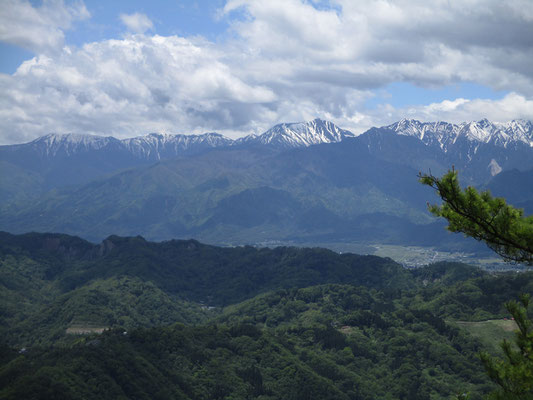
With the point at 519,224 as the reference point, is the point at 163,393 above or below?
below

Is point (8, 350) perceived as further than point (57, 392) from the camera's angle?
Yes

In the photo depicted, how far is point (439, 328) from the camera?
133 meters

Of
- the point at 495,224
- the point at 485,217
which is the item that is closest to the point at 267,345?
the point at 495,224

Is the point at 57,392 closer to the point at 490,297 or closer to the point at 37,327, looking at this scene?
the point at 37,327

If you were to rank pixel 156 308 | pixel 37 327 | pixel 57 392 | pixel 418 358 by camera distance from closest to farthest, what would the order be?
pixel 57 392 → pixel 418 358 → pixel 37 327 → pixel 156 308

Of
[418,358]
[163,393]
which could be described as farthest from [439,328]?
[163,393]

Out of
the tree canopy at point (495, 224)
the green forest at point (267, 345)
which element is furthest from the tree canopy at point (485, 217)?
the green forest at point (267, 345)

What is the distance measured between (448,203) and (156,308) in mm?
175396

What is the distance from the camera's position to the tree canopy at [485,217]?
20266mm

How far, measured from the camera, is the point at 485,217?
20.8 m

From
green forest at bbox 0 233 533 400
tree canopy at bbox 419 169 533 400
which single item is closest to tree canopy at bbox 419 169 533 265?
tree canopy at bbox 419 169 533 400

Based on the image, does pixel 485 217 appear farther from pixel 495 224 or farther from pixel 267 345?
pixel 267 345

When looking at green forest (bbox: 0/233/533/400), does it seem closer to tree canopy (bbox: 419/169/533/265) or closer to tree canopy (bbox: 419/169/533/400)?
tree canopy (bbox: 419/169/533/400)

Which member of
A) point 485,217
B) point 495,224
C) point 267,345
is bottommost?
point 267,345
